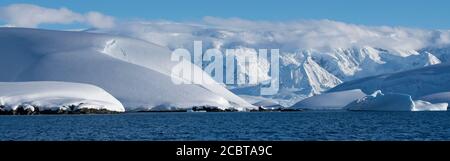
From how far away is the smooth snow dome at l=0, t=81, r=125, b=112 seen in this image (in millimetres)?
135625

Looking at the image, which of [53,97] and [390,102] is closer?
[53,97]

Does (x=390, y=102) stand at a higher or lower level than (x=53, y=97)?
Result: higher

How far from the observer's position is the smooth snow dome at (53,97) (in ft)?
445

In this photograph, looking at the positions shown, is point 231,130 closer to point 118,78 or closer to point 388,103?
point 388,103

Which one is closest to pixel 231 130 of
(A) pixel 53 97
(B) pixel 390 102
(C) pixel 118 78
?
(A) pixel 53 97

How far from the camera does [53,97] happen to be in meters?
141

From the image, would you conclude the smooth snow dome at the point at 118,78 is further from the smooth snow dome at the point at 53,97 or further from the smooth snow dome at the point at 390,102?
the smooth snow dome at the point at 390,102

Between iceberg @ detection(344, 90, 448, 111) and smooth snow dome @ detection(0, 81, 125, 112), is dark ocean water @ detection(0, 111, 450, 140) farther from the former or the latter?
iceberg @ detection(344, 90, 448, 111)
